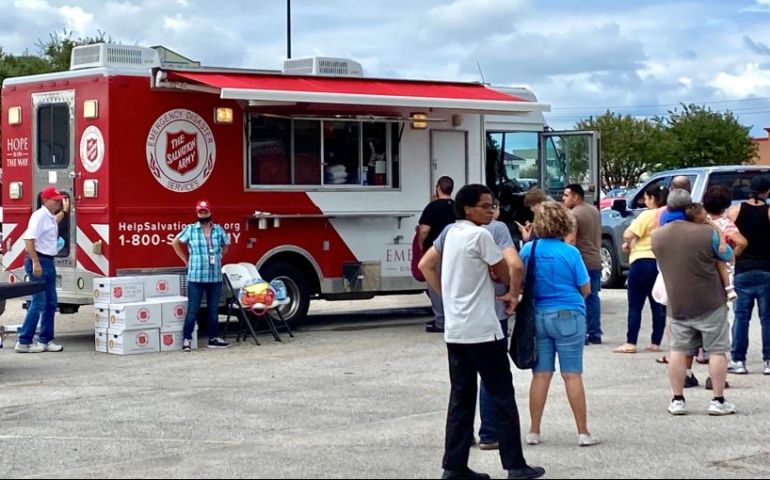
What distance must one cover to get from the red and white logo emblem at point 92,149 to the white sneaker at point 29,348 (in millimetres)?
2022

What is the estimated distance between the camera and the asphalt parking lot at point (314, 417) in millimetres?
7684

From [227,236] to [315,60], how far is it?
2749mm

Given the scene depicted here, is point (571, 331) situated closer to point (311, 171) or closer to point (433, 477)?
point (433, 477)

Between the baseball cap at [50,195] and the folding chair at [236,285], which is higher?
the baseball cap at [50,195]

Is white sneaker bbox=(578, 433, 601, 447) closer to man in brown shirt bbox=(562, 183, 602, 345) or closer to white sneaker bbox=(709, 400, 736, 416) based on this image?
white sneaker bbox=(709, 400, 736, 416)

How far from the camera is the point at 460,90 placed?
15867 mm

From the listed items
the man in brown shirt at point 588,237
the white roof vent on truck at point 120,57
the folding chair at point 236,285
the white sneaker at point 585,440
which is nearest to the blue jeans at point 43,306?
the folding chair at point 236,285

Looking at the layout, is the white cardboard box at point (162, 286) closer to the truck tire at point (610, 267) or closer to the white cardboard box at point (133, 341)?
the white cardboard box at point (133, 341)

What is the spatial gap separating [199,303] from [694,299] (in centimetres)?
608

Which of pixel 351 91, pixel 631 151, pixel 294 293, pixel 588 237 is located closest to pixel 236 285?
pixel 294 293

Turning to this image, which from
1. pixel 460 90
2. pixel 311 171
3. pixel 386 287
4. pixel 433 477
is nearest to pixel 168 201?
pixel 311 171

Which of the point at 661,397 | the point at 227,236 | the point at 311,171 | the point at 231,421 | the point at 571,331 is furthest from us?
the point at 311,171

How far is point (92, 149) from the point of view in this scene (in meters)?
13.6

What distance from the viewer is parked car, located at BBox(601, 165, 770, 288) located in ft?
59.4
